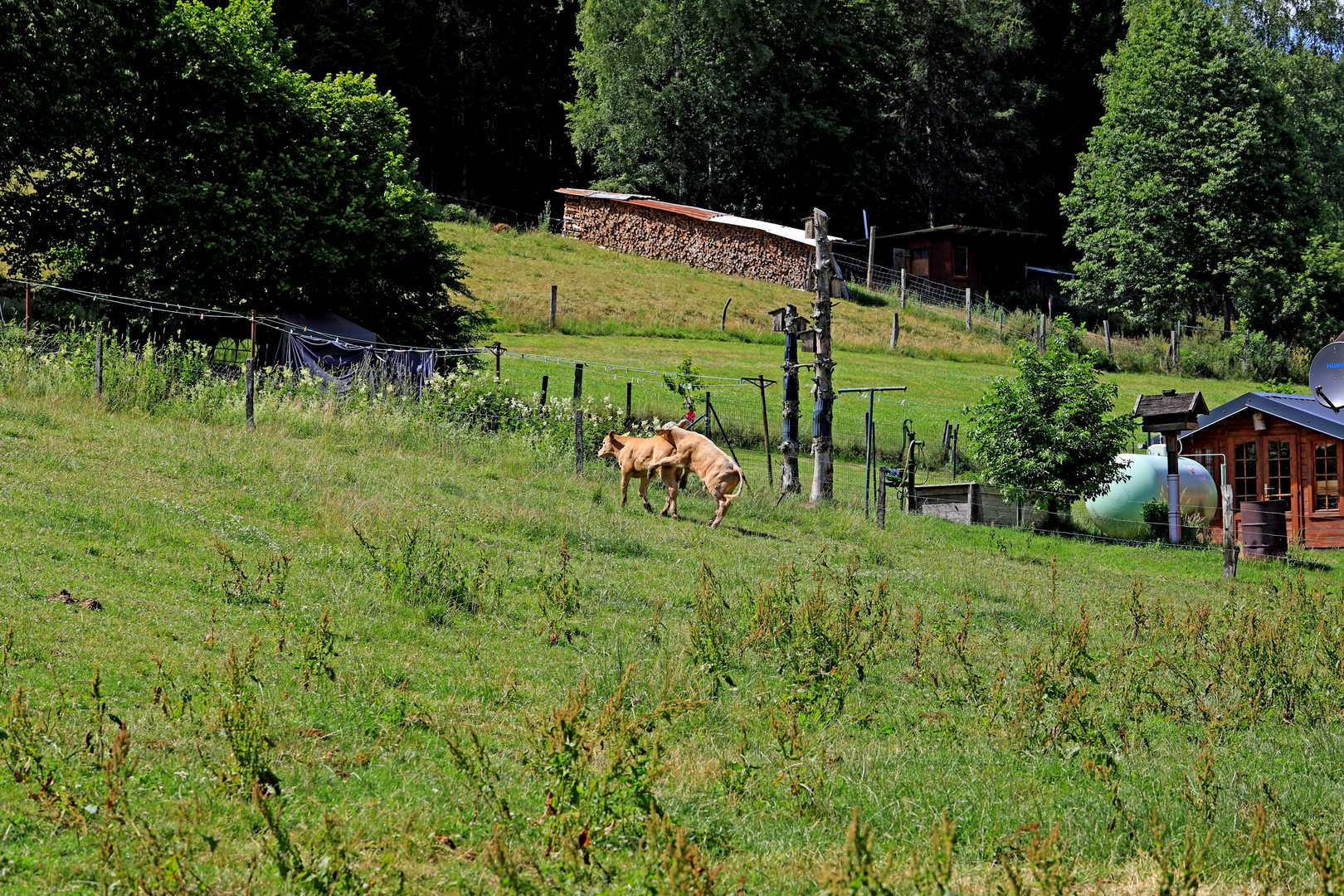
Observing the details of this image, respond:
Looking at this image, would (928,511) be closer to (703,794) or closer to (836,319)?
(703,794)

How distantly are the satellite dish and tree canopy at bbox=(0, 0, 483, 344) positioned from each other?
21507mm

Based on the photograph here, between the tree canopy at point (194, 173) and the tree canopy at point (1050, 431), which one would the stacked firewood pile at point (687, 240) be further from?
the tree canopy at point (1050, 431)

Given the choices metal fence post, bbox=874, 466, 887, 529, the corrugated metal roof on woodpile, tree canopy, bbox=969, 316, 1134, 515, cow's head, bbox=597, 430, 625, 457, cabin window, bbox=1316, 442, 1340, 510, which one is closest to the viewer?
cow's head, bbox=597, 430, 625, 457

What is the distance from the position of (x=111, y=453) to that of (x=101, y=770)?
9405mm

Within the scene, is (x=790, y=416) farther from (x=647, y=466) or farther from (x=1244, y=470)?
(x=1244, y=470)

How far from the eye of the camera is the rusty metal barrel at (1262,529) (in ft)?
69.5

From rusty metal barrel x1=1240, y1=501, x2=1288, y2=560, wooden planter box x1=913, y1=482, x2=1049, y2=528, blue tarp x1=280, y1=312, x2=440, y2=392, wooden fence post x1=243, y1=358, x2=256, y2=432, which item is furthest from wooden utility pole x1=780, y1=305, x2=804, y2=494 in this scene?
wooden fence post x1=243, y1=358, x2=256, y2=432

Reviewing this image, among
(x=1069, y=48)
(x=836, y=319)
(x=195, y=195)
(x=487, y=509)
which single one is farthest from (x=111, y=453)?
(x=1069, y=48)

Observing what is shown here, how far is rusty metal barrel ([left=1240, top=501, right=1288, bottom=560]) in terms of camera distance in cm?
2119

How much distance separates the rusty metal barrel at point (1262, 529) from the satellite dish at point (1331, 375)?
13.7m

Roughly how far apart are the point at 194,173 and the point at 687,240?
31.1 metres

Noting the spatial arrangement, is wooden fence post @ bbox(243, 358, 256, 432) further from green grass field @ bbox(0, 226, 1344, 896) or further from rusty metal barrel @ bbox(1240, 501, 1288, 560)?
rusty metal barrel @ bbox(1240, 501, 1288, 560)

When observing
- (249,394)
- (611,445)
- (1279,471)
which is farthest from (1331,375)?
(1279,471)

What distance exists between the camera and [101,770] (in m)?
6.06
